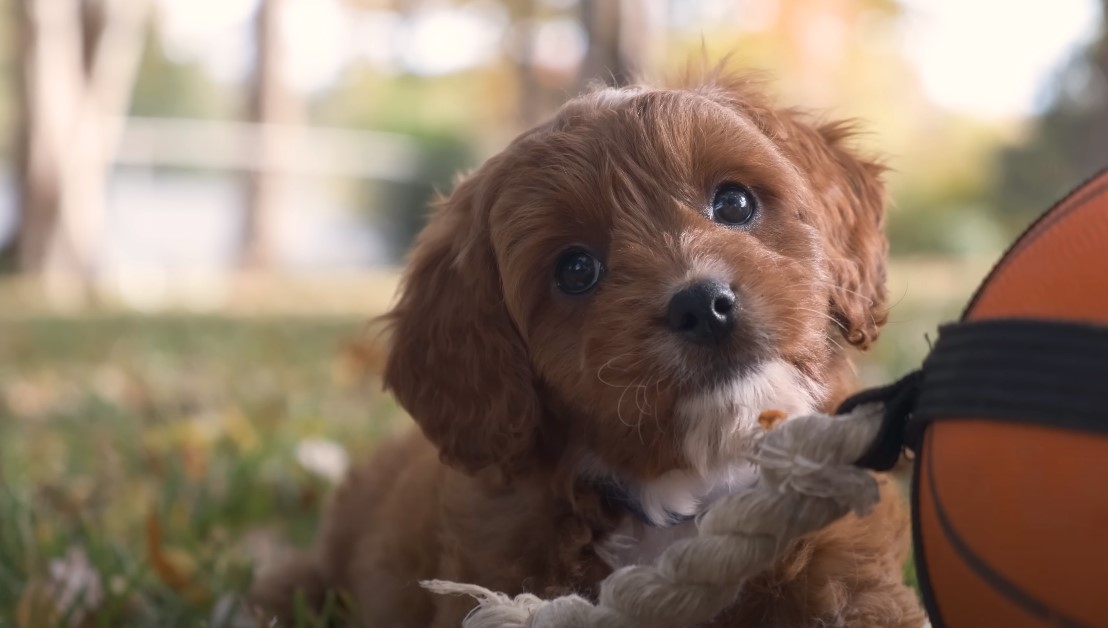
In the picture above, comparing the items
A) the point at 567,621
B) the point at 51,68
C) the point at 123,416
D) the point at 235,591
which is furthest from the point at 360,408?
the point at 51,68

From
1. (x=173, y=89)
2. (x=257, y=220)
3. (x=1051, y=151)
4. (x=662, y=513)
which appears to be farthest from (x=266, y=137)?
(x=173, y=89)

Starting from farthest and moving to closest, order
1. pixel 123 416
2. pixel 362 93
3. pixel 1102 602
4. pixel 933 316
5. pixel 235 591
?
pixel 362 93, pixel 933 316, pixel 123 416, pixel 235 591, pixel 1102 602

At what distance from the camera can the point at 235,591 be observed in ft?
10.6

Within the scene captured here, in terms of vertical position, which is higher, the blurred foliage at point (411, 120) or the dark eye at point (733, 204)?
the dark eye at point (733, 204)

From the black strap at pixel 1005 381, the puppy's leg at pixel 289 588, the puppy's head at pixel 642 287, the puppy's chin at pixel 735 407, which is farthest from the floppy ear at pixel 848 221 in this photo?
the puppy's leg at pixel 289 588

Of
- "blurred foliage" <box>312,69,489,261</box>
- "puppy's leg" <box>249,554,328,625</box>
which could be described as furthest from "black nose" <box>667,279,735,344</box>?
"blurred foliage" <box>312,69,489,261</box>

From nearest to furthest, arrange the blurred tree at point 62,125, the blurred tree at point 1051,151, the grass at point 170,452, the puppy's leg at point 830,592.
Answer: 1. the puppy's leg at point 830,592
2. the grass at point 170,452
3. the blurred tree at point 62,125
4. the blurred tree at point 1051,151

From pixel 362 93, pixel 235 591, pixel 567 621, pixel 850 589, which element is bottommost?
pixel 362 93

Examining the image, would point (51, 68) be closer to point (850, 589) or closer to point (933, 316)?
point (933, 316)

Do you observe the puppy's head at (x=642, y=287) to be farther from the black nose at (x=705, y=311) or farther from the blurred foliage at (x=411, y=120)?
the blurred foliage at (x=411, y=120)

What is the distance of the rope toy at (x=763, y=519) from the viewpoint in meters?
1.86

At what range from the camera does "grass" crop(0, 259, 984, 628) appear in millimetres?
3256

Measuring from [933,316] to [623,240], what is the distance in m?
6.43

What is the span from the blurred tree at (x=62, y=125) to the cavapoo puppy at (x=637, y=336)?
13.7 metres
